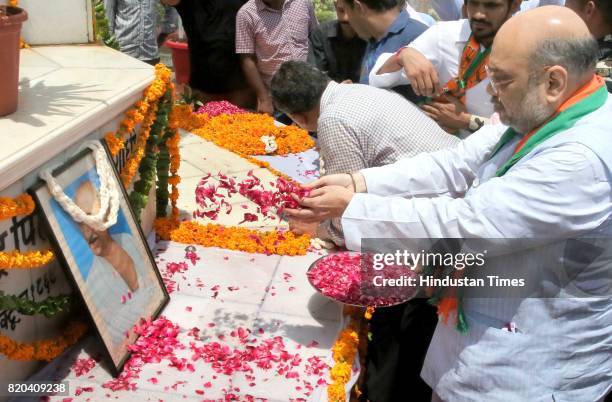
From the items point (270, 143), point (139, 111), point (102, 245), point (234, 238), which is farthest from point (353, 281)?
point (270, 143)

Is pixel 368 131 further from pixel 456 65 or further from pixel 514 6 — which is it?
pixel 514 6

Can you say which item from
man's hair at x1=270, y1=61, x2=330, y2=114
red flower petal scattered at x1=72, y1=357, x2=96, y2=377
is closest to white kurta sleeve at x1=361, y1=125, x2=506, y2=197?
man's hair at x1=270, y1=61, x2=330, y2=114

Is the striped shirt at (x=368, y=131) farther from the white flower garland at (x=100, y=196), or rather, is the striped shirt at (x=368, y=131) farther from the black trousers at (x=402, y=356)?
the white flower garland at (x=100, y=196)

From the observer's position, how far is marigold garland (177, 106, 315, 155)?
623cm

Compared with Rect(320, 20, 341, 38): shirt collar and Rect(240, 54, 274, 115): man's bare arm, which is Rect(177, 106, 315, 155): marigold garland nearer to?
Rect(240, 54, 274, 115): man's bare arm

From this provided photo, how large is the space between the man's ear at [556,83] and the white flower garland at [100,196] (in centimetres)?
195

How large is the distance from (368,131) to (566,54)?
184 cm

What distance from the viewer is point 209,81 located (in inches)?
284

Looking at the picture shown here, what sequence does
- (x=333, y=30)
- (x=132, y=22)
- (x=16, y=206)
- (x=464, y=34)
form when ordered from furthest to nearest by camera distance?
(x=132, y=22), (x=333, y=30), (x=464, y=34), (x=16, y=206)

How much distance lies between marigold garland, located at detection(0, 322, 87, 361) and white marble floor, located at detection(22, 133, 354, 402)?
0.21 feet

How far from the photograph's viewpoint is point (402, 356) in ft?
10.5

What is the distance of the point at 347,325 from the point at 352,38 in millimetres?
3670

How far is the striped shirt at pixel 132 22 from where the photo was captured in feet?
22.5

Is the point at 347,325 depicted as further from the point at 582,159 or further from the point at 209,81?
the point at 209,81
